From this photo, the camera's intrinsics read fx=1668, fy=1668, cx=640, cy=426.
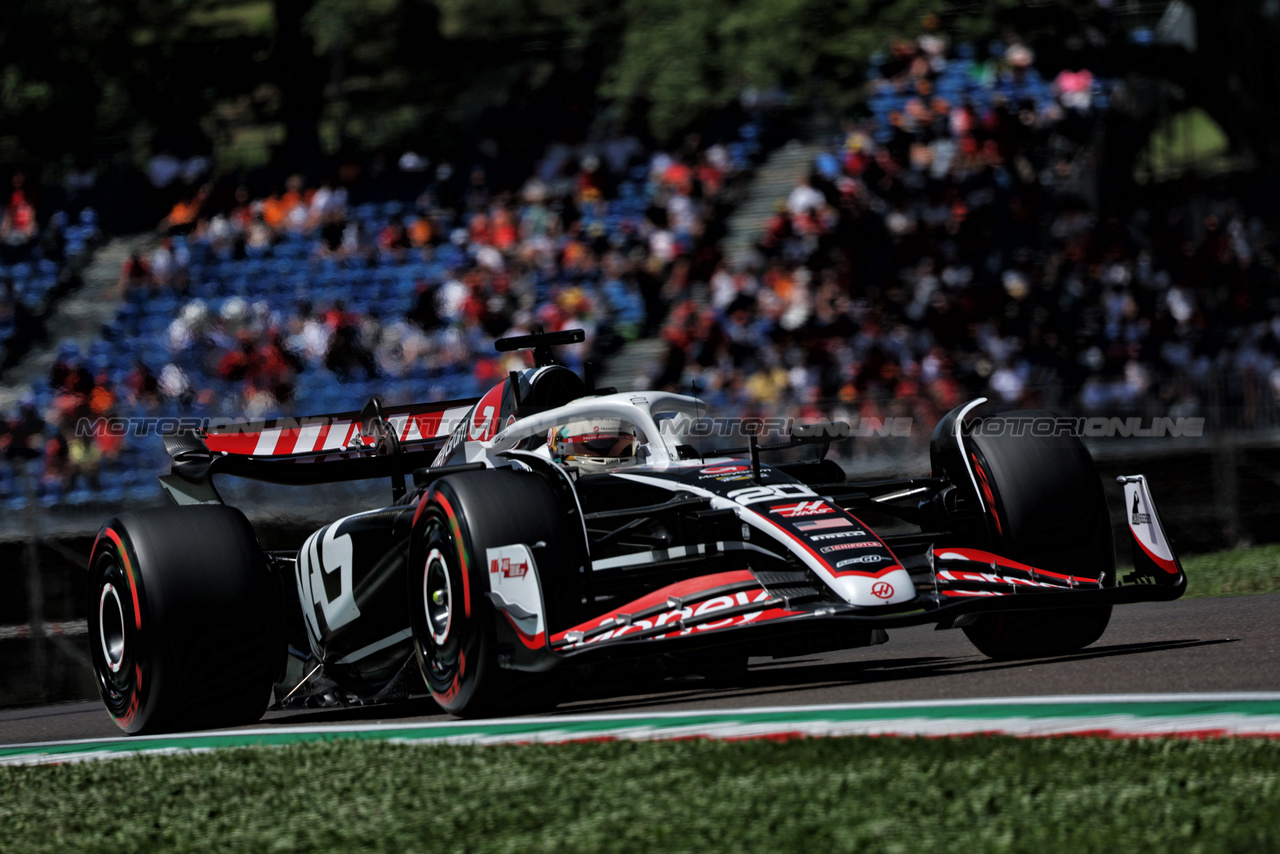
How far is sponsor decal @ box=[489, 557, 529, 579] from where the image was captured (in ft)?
18.8

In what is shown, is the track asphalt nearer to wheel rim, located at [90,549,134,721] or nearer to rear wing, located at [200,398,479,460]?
wheel rim, located at [90,549,134,721]

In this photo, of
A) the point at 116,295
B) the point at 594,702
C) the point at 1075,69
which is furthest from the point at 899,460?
the point at 116,295

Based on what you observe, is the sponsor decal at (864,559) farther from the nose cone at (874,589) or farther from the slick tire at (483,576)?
the slick tire at (483,576)

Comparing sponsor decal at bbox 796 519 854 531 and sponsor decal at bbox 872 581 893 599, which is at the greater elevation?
sponsor decal at bbox 796 519 854 531

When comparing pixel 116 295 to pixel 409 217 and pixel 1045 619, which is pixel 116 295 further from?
pixel 1045 619

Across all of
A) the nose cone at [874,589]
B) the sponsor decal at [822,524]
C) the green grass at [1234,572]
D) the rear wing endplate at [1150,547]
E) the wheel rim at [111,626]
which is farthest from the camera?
the green grass at [1234,572]

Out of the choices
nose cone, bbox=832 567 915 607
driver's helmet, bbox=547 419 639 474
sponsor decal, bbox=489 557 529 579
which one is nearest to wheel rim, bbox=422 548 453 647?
sponsor decal, bbox=489 557 529 579

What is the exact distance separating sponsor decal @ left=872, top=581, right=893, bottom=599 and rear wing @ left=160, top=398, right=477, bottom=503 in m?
2.88

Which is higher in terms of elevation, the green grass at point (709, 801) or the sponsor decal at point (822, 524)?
the sponsor decal at point (822, 524)

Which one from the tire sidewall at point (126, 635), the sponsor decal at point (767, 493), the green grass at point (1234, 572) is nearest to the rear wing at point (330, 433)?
the tire sidewall at point (126, 635)

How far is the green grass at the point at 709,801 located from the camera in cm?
323

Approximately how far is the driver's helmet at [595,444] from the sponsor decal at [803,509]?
3.59 feet

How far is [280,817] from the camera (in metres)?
4.09

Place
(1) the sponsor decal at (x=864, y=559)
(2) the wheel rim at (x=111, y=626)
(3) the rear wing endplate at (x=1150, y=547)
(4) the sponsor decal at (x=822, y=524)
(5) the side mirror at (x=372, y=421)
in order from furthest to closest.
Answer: (5) the side mirror at (x=372, y=421) < (2) the wheel rim at (x=111, y=626) < (3) the rear wing endplate at (x=1150, y=547) < (4) the sponsor decal at (x=822, y=524) < (1) the sponsor decal at (x=864, y=559)
